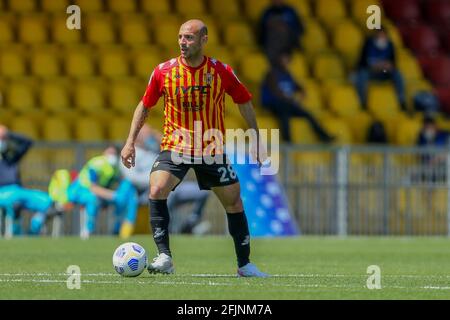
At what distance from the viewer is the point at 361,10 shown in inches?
1065

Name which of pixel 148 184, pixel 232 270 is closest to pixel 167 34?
pixel 148 184

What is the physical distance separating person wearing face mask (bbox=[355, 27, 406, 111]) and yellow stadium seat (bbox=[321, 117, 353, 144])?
3.00 feet

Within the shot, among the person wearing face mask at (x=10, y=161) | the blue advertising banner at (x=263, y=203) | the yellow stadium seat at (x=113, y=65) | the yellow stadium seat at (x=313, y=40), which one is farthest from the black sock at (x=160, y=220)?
the yellow stadium seat at (x=313, y=40)

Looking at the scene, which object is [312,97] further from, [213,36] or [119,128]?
[119,128]

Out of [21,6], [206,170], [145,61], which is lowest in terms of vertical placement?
[206,170]

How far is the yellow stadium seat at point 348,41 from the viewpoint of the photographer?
2623 cm

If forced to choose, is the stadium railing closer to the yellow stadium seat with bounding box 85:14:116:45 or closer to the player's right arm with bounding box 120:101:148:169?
the yellow stadium seat with bounding box 85:14:116:45

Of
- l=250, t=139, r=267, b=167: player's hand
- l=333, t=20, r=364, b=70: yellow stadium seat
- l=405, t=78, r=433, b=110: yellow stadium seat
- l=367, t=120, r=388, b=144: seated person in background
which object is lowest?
l=250, t=139, r=267, b=167: player's hand

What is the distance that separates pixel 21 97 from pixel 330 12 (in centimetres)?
677

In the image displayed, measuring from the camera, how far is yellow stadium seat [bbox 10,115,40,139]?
2300 centimetres

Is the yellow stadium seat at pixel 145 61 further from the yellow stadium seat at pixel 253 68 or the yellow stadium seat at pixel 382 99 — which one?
the yellow stadium seat at pixel 382 99

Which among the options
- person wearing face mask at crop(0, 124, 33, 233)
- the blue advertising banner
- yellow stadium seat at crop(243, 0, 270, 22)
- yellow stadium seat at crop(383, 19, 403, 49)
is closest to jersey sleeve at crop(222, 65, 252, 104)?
the blue advertising banner

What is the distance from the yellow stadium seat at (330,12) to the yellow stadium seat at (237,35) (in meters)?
1.83
